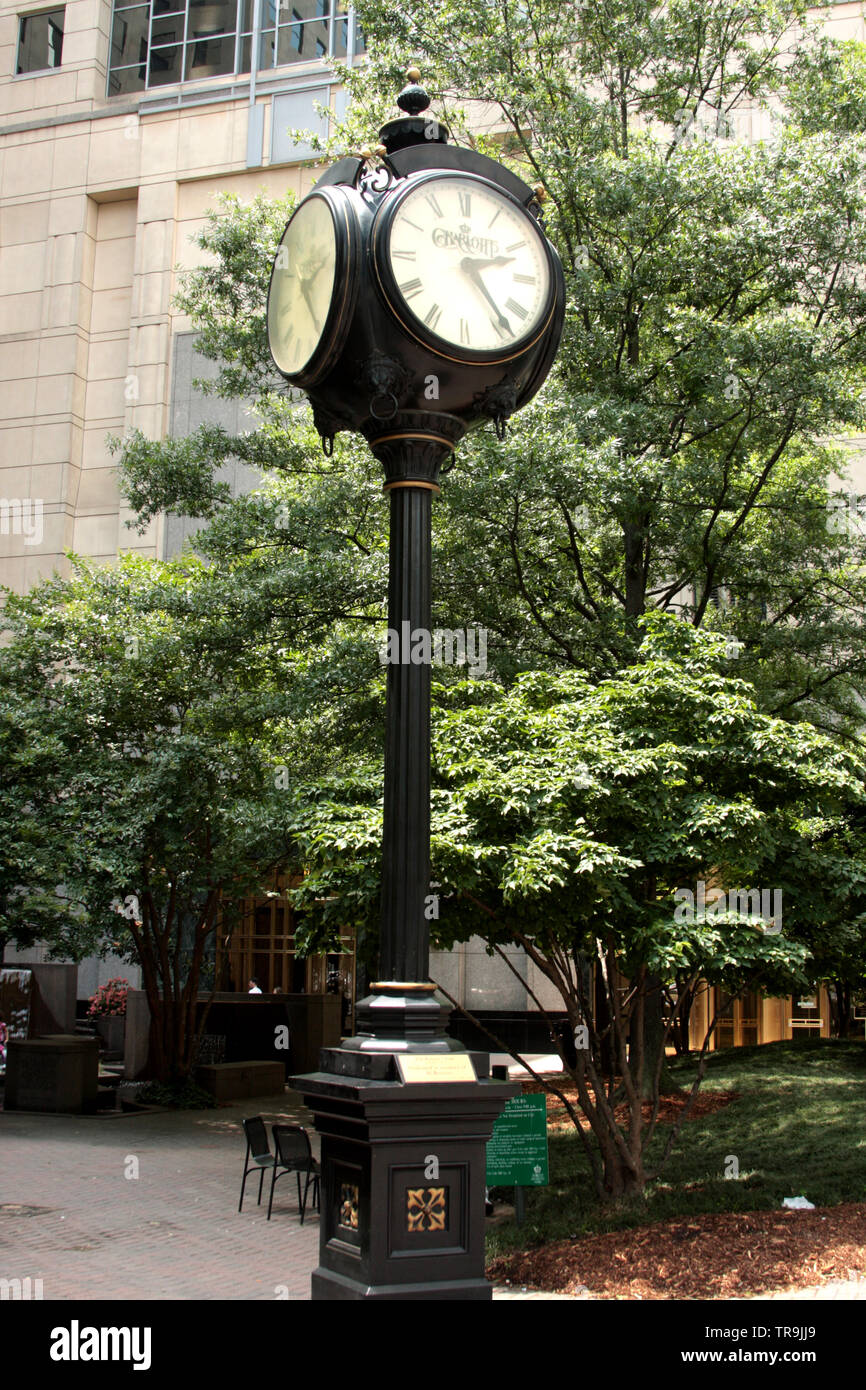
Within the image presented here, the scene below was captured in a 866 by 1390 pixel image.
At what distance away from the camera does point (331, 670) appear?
12.5 metres

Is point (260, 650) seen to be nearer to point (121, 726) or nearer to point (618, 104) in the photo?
point (121, 726)

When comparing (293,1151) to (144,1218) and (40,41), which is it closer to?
(144,1218)

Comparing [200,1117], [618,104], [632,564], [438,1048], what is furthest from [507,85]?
[200,1117]

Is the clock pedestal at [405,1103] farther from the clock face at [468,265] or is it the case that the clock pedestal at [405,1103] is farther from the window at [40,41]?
the window at [40,41]

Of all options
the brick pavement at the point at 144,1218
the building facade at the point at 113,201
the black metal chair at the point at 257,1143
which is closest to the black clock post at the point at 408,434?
the brick pavement at the point at 144,1218

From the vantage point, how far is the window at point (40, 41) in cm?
3591

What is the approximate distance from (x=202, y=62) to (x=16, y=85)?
588cm

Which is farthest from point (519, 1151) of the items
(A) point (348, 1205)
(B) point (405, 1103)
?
(B) point (405, 1103)

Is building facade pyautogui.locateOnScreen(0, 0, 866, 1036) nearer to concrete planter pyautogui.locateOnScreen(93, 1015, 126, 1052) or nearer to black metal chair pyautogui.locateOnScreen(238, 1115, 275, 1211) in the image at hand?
concrete planter pyautogui.locateOnScreen(93, 1015, 126, 1052)

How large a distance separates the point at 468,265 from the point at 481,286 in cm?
10

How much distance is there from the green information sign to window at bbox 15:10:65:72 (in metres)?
36.2

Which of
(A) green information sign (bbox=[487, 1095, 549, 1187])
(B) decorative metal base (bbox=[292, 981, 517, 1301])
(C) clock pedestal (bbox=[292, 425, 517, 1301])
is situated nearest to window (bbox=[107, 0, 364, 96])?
(A) green information sign (bbox=[487, 1095, 549, 1187])

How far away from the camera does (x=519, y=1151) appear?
9516 mm

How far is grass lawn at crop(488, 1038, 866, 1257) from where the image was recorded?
9.28 m
